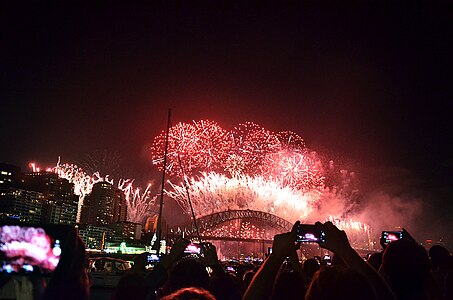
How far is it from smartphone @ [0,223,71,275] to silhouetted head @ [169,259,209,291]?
1.49m

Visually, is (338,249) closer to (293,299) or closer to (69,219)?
(293,299)

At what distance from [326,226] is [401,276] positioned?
0.83 metres

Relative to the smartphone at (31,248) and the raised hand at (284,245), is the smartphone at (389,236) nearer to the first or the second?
the raised hand at (284,245)

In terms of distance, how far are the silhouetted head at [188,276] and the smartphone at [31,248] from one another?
1.49 m

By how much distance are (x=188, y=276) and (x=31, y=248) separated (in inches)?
66.6

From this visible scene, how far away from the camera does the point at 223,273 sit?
203 inches

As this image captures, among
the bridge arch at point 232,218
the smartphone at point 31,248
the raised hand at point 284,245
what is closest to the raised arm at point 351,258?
the raised hand at point 284,245

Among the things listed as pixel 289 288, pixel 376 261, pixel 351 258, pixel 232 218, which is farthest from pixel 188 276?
pixel 232 218

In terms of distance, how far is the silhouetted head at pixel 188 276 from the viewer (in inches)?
165

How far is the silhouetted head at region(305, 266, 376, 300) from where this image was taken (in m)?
2.35

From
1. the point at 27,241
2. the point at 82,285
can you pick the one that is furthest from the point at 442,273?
the point at 27,241

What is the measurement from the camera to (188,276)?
4.24 meters

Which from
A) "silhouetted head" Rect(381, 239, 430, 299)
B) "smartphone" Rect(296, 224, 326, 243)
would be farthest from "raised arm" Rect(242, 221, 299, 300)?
"smartphone" Rect(296, 224, 326, 243)

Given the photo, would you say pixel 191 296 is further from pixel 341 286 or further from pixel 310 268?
pixel 310 268
